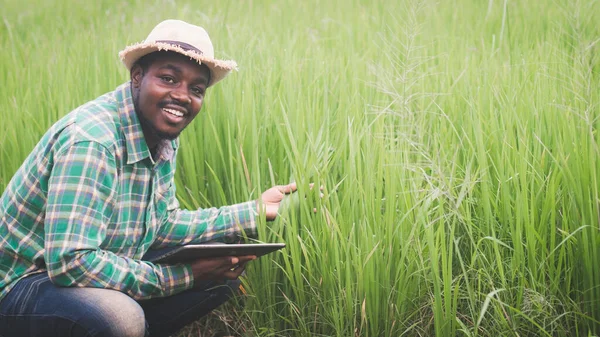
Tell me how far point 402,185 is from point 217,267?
58 centimetres

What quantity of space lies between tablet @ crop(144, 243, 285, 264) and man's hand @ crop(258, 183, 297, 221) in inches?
9.5

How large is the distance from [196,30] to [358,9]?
2.84m

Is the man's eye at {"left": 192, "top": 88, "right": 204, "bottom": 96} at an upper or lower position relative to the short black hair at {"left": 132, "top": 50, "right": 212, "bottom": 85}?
lower

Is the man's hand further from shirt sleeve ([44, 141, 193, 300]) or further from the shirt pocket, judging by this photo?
shirt sleeve ([44, 141, 193, 300])

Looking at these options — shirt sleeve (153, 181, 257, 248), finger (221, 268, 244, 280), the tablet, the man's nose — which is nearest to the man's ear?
the man's nose

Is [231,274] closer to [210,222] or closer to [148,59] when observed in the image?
[210,222]

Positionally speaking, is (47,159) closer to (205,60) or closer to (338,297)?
(205,60)

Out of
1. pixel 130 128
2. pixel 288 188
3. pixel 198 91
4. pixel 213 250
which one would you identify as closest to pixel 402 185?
pixel 288 188

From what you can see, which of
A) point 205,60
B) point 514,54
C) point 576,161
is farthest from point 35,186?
point 514,54

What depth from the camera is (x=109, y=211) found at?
1.79 m

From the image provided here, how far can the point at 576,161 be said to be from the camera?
1920mm

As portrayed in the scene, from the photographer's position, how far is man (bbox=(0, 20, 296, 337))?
1.69 metres

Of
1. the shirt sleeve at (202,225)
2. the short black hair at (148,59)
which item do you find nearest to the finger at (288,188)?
the shirt sleeve at (202,225)

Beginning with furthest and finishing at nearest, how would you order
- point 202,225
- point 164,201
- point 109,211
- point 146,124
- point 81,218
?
1. point 202,225
2. point 164,201
3. point 146,124
4. point 109,211
5. point 81,218
